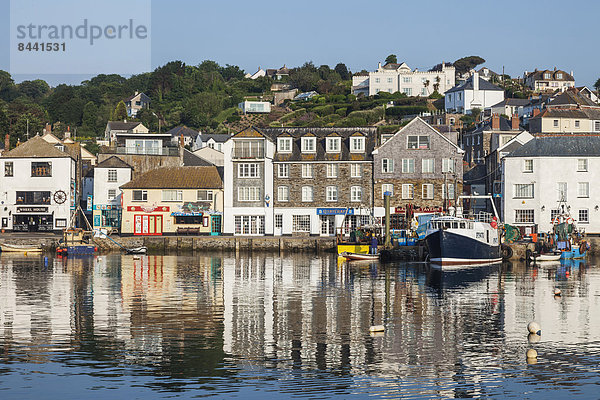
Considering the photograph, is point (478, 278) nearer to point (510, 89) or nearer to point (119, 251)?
point (119, 251)

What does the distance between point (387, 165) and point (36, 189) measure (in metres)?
39.7

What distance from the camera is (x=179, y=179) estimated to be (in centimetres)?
9075

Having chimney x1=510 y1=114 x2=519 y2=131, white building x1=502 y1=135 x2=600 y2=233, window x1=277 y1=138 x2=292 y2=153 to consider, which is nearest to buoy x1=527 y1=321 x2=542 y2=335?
white building x1=502 y1=135 x2=600 y2=233

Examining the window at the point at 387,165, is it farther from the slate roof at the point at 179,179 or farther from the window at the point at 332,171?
the slate roof at the point at 179,179

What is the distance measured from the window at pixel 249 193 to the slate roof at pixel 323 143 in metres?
3.94

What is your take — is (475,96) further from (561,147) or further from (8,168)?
(8,168)

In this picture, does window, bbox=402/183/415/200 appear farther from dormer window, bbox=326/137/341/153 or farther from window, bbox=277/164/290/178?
window, bbox=277/164/290/178

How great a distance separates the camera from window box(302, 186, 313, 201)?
3482 inches

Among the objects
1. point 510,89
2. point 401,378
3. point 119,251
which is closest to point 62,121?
point 510,89

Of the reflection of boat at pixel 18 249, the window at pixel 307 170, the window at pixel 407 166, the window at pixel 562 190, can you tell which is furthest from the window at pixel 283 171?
the window at pixel 562 190

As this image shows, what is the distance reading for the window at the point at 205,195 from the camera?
293ft

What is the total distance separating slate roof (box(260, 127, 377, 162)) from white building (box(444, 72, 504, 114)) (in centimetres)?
7157

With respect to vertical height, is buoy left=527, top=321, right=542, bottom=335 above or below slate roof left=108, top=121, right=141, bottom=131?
below

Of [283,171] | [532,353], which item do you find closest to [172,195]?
[283,171]
